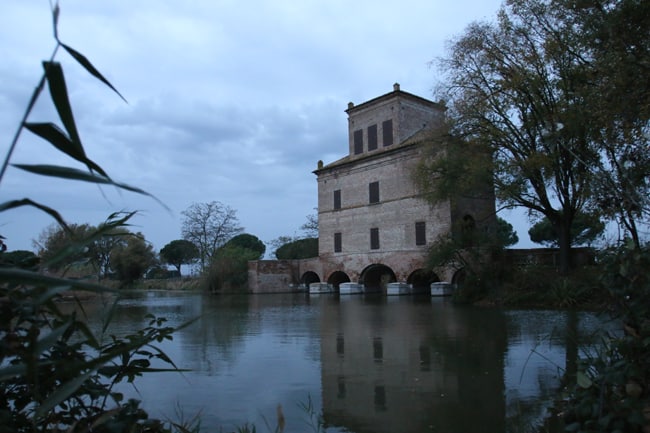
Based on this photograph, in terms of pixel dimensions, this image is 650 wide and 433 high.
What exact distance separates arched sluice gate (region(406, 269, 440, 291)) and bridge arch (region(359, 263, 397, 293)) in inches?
54.5

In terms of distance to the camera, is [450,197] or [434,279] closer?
[450,197]

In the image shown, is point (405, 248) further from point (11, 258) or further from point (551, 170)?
point (11, 258)

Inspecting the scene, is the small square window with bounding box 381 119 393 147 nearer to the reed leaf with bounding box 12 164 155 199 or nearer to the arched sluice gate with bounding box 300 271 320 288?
the arched sluice gate with bounding box 300 271 320 288

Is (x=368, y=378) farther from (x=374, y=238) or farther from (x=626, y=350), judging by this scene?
(x=374, y=238)

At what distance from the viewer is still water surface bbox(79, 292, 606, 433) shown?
14.0ft

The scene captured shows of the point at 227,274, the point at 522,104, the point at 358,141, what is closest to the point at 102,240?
the point at 522,104

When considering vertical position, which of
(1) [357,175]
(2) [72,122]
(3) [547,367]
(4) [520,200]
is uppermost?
(1) [357,175]

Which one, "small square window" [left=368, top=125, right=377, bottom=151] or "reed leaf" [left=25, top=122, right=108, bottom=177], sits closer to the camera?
"reed leaf" [left=25, top=122, right=108, bottom=177]

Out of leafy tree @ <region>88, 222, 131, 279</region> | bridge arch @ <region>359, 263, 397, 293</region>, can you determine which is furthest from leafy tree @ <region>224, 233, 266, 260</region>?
leafy tree @ <region>88, 222, 131, 279</region>

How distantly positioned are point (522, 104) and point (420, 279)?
1289cm

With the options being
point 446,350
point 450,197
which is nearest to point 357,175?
point 450,197

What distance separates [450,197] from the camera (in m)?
19.8

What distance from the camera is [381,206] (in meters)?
29.2

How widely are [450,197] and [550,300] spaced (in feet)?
17.7
